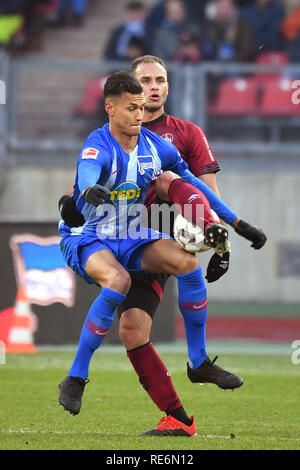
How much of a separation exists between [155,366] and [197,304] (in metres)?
0.45

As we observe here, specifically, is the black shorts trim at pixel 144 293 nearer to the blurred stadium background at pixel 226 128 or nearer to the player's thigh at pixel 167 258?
the player's thigh at pixel 167 258

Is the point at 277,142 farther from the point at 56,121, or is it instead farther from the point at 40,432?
the point at 40,432

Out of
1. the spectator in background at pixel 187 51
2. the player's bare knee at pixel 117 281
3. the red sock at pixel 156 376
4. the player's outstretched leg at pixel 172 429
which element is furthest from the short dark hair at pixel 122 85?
the spectator in background at pixel 187 51

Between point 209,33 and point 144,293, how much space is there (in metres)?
9.81

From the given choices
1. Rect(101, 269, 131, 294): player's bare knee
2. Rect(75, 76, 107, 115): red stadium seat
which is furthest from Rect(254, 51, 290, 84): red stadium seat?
Rect(101, 269, 131, 294): player's bare knee

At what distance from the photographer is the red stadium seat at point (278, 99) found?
1389cm

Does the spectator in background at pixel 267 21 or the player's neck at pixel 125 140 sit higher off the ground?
the spectator in background at pixel 267 21

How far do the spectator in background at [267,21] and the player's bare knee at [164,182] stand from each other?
964cm

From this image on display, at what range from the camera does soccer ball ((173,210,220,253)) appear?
5926 millimetres

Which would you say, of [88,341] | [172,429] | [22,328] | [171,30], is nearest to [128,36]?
[171,30]

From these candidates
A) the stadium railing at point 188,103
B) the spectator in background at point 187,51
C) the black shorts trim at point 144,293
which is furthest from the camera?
the spectator in background at point 187,51

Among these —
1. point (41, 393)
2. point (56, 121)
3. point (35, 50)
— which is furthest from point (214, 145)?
point (41, 393)

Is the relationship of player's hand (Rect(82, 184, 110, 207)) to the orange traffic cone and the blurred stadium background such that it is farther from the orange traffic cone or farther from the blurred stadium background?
the blurred stadium background
